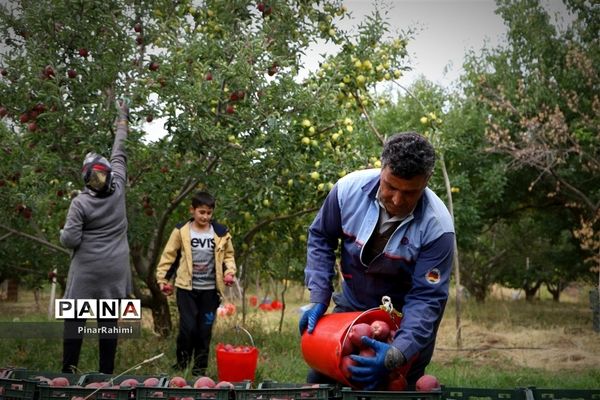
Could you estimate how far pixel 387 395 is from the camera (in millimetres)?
2768

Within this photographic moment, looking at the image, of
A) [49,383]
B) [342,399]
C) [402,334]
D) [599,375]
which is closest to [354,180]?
[402,334]

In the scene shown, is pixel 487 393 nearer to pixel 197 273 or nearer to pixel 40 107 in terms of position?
pixel 197 273

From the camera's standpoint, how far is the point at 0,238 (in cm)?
757

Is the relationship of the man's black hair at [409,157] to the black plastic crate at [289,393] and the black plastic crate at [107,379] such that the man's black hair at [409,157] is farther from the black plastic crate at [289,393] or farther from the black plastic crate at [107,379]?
the black plastic crate at [107,379]

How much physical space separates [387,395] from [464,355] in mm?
6421

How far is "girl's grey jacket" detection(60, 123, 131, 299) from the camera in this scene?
5.13 metres

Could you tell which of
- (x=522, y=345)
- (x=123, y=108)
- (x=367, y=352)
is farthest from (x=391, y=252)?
(x=522, y=345)

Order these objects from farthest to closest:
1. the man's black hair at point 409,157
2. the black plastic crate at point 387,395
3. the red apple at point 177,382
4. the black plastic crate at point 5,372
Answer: the black plastic crate at point 5,372, the red apple at point 177,382, the man's black hair at point 409,157, the black plastic crate at point 387,395

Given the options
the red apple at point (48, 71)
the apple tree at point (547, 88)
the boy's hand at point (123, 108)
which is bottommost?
the boy's hand at point (123, 108)

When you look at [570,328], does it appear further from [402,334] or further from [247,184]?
[402,334]

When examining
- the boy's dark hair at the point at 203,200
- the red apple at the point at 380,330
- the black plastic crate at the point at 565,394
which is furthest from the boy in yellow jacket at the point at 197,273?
the black plastic crate at the point at 565,394

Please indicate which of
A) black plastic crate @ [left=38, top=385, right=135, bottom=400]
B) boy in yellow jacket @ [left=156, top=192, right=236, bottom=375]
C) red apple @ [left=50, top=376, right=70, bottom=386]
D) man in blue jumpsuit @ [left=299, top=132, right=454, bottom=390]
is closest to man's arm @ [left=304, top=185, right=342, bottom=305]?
man in blue jumpsuit @ [left=299, top=132, right=454, bottom=390]

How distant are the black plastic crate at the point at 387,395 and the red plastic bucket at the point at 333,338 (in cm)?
13

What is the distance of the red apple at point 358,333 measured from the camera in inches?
114
